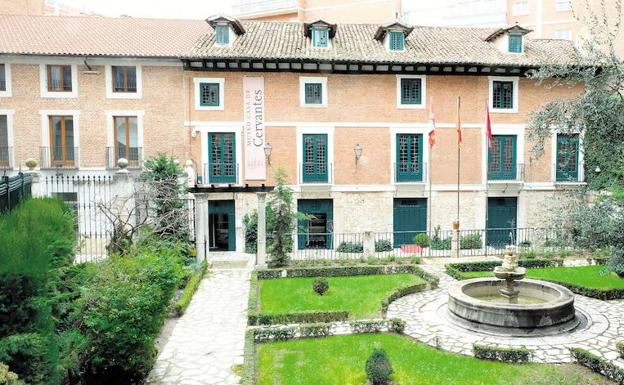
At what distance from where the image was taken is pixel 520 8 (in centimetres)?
4628

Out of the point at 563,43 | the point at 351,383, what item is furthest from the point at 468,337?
the point at 563,43

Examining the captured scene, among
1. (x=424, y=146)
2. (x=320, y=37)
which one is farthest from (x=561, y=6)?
(x=320, y=37)

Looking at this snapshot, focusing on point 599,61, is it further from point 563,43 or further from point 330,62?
point 563,43

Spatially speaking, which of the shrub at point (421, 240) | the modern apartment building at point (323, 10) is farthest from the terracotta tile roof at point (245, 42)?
the modern apartment building at point (323, 10)

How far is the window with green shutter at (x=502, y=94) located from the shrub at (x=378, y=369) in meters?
19.3

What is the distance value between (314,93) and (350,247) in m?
7.81

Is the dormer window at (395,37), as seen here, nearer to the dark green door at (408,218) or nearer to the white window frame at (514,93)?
the white window frame at (514,93)

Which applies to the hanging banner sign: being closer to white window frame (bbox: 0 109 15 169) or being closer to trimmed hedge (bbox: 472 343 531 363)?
white window frame (bbox: 0 109 15 169)

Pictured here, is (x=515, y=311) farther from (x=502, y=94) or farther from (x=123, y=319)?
(x=502, y=94)

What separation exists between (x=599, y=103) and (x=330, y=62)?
14967mm

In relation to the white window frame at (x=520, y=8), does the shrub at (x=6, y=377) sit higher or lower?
lower

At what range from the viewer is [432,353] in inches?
411

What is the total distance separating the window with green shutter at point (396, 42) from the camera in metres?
24.3

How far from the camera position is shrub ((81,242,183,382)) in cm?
814
